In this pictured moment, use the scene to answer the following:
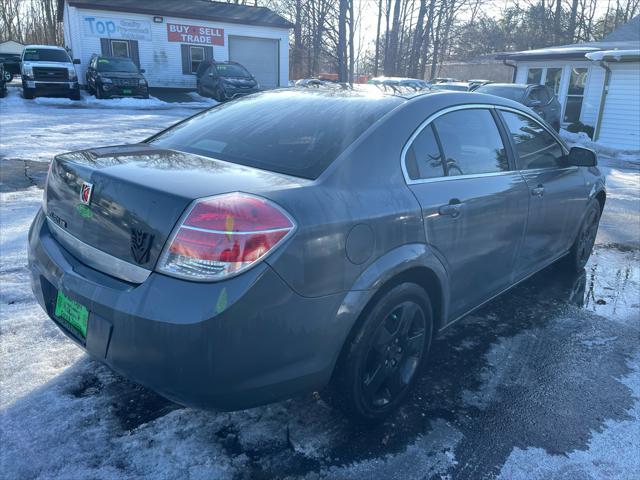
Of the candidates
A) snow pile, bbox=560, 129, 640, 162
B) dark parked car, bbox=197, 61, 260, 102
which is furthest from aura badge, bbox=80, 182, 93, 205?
dark parked car, bbox=197, 61, 260, 102

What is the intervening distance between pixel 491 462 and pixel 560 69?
2095cm

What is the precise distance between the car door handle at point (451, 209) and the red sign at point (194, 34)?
89.6ft

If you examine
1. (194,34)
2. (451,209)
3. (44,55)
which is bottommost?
(451,209)

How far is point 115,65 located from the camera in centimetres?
2164

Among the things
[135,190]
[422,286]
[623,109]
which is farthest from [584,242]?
[623,109]

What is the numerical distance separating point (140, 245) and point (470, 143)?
2052 mm

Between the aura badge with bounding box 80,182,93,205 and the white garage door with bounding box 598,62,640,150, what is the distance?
56.4ft

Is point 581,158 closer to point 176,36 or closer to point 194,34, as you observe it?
point 176,36

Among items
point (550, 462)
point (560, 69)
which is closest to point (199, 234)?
point (550, 462)

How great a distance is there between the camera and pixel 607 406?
117 inches

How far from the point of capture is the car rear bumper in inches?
75.1

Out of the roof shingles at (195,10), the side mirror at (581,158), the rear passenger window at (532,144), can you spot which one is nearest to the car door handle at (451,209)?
the rear passenger window at (532,144)

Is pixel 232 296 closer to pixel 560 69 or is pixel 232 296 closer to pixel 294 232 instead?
pixel 294 232

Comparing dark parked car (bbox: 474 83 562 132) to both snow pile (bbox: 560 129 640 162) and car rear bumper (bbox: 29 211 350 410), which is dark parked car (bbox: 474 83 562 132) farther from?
car rear bumper (bbox: 29 211 350 410)
